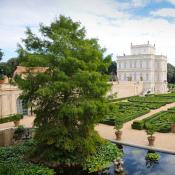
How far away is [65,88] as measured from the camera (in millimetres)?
12883

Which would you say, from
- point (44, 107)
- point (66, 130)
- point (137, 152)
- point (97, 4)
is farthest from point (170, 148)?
point (97, 4)

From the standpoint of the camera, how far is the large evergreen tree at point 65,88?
1290 cm

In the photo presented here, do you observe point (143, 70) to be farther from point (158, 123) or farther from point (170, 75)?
point (158, 123)

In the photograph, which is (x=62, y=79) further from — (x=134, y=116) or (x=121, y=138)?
(x=134, y=116)

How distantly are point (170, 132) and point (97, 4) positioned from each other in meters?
11.4

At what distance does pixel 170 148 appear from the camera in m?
15.9

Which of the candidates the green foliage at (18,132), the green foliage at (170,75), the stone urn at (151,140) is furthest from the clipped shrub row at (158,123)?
the green foliage at (170,75)

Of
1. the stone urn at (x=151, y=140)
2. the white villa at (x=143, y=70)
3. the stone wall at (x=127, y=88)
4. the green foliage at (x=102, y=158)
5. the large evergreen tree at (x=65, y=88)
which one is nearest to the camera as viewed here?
the large evergreen tree at (x=65, y=88)

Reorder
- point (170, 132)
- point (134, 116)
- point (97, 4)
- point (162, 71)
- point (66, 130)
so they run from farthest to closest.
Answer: point (162, 71), point (134, 116), point (170, 132), point (66, 130), point (97, 4)

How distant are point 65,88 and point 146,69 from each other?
51172 millimetres

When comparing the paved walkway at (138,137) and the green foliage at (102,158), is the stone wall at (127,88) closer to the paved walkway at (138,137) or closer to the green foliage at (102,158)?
the paved walkway at (138,137)

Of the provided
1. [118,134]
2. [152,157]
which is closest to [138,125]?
[118,134]

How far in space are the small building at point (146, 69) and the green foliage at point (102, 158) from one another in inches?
1789

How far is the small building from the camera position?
6184cm
